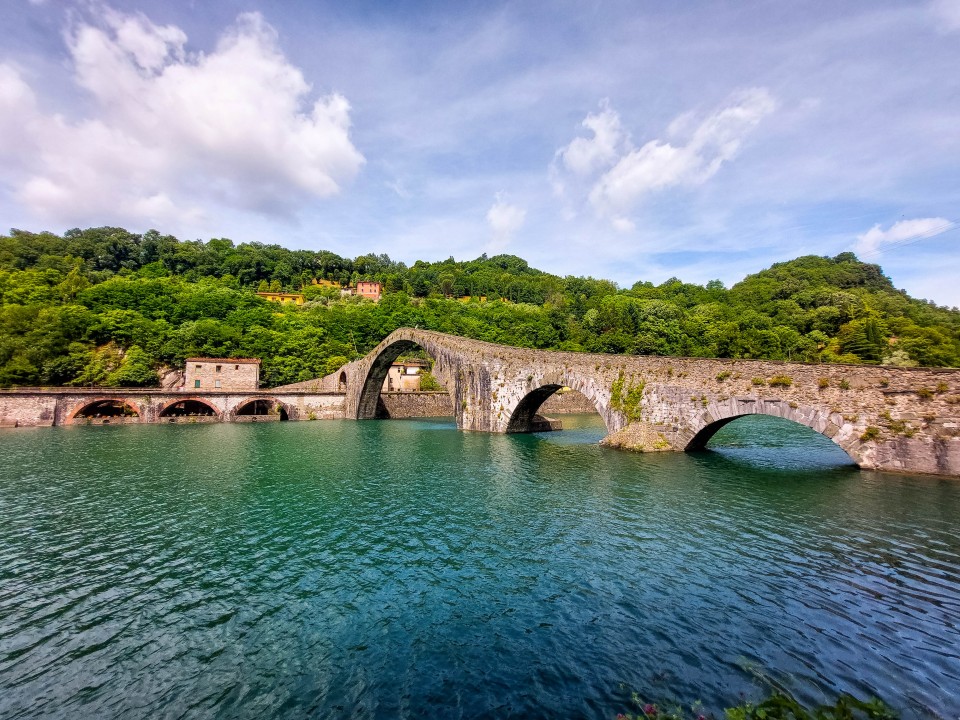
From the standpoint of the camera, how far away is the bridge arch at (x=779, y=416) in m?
18.1

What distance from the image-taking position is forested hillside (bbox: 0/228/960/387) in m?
59.9

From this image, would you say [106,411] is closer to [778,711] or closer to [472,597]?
[472,597]

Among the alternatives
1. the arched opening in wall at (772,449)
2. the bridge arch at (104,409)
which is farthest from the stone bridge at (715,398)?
the bridge arch at (104,409)

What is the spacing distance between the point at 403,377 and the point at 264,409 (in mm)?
23144

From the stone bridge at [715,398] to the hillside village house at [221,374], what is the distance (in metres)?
36.3

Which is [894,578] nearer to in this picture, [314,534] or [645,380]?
[314,534]

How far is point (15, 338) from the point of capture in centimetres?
5544

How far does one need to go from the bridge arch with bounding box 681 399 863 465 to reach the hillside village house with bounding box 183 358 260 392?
55944 mm

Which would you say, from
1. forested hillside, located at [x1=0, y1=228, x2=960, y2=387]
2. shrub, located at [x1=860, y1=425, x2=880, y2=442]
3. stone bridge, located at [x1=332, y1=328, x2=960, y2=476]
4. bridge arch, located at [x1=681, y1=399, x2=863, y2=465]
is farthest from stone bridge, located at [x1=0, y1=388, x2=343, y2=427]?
shrub, located at [x1=860, y1=425, x2=880, y2=442]

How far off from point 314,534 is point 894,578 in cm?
1249

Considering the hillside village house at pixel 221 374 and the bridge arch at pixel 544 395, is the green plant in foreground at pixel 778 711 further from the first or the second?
the hillside village house at pixel 221 374

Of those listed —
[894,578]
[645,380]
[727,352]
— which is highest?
[727,352]

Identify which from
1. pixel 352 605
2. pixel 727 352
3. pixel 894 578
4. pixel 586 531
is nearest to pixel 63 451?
pixel 352 605

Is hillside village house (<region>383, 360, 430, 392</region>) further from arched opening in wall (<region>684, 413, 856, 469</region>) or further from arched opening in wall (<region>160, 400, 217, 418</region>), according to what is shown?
arched opening in wall (<region>684, 413, 856, 469</region>)
